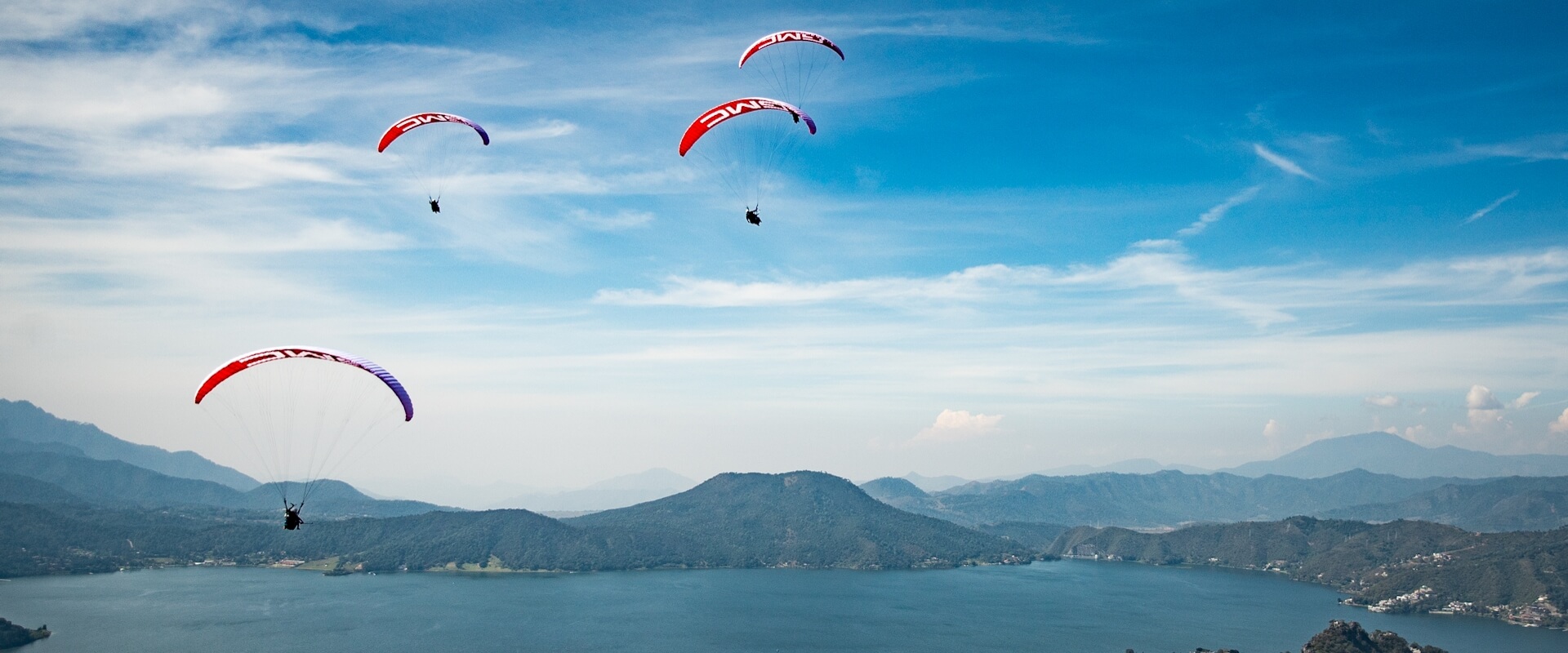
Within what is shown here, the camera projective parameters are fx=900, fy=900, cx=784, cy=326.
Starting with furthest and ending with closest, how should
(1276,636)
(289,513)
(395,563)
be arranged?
(395,563) < (1276,636) < (289,513)

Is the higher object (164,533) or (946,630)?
(164,533)

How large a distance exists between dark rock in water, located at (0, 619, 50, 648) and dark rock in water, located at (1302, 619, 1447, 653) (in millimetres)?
127007

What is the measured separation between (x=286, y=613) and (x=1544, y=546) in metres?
188

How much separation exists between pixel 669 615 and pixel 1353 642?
82492 millimetres

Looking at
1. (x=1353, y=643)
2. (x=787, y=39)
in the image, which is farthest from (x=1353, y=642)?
(x=787, y=39)

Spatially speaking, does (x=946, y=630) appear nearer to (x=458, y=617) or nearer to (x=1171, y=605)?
(x=1171, y=605)

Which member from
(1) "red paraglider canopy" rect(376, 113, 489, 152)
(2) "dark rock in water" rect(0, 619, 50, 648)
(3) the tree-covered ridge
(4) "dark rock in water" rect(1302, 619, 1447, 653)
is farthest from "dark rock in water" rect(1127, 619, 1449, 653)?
(2) "dark rock in water" rect(0, 619, 50, 648)

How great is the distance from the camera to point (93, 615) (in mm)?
111125

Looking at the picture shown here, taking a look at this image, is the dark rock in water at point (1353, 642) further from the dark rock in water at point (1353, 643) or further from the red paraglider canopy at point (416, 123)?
the red paraglider canopy at point (416, 123)

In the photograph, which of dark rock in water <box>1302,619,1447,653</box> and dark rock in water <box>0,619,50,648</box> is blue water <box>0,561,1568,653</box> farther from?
dark rock in water <box>1302,619,1447,653</box>

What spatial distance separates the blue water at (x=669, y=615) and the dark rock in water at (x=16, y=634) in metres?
1.20

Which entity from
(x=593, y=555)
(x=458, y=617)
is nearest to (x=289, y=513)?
(x=458, y=617)

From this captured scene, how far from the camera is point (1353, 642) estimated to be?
3206 inches

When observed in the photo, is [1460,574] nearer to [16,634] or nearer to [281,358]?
[281,358]
